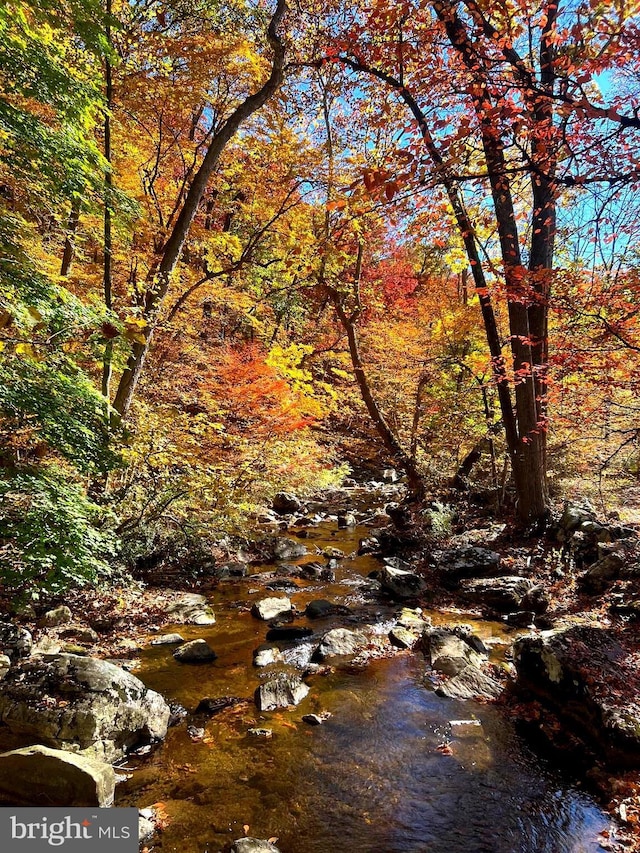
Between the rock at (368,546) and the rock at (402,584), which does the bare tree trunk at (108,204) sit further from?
the rock at (368,546)

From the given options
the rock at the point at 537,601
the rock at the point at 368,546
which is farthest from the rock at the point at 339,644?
the rock at the point at 368,546

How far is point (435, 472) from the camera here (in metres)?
15.3

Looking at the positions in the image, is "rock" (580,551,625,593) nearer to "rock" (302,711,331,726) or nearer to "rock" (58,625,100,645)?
"rock" (302,711,331,726)

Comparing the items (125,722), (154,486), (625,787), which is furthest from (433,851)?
(154,486)

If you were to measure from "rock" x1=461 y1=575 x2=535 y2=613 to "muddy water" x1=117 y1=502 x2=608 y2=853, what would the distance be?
9.17 feet

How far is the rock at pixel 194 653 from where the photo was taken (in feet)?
20.4

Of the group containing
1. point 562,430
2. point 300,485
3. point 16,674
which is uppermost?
point 562,430

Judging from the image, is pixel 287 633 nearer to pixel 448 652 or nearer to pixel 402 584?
pixel 448 652

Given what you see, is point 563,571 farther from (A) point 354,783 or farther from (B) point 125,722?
(B) point 125,722

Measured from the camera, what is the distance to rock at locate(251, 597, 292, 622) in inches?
307

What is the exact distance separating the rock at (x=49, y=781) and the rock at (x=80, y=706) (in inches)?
20.6

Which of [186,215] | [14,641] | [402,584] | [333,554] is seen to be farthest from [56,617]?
[333,554]

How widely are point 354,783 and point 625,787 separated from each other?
2.32 metres

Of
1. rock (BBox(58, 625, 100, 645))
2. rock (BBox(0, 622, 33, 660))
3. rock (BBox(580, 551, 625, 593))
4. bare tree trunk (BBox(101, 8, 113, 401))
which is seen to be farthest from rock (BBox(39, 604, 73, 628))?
rock (BBox(580, 551, 625, 593))
